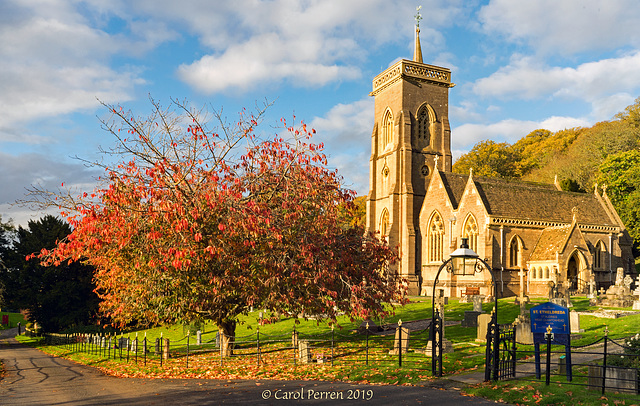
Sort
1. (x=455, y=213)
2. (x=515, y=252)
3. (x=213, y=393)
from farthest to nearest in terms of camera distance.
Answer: (x=455, y=213) → (x=515, y=252) → (x=213, y=393)

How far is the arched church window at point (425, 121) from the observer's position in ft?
176

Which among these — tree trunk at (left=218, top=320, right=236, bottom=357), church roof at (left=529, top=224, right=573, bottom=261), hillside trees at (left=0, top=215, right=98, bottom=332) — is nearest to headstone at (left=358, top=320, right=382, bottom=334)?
tree trunk at (left=218, top=320, right=236, bottom=357)

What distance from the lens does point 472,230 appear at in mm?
43062

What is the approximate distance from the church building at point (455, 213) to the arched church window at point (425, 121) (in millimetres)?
102

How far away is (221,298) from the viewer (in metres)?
16.8

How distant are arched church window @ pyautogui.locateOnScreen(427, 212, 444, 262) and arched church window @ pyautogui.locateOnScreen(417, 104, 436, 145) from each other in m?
9.65

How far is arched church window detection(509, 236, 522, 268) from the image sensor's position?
1641 inches

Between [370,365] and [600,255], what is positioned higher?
[600,255]

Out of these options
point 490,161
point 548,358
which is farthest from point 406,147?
point 548,358

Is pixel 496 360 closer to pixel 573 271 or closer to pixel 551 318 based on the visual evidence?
pixel 551 318

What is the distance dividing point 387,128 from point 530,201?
1679 centimetres

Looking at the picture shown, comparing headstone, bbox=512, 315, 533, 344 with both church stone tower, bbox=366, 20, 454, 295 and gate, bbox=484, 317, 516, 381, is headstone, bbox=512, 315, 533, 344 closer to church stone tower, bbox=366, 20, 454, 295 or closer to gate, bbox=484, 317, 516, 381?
gate, bbox=484, 317, 516, 381

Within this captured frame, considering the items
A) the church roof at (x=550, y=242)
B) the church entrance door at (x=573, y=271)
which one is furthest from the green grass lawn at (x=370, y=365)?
the church entrance door at (x=573, y=271)

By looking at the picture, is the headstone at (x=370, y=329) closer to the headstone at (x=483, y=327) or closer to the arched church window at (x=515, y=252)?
the headstone at (x=483, y=327)
